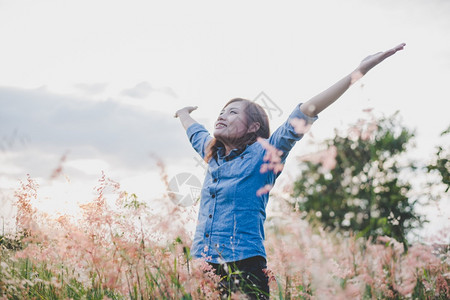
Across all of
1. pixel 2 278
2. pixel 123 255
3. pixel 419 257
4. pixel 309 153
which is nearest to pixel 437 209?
pixel 419 257

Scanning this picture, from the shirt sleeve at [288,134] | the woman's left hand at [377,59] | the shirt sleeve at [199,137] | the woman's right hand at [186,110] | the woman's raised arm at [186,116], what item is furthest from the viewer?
the woman's right hand at [186,110]

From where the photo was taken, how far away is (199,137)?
3.90 meters

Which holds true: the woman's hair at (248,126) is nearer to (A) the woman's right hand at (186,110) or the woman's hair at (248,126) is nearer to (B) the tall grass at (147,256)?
(A) the woman's right hand at (186,110)

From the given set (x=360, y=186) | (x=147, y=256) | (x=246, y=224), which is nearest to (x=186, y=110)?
(x=246, y=224)

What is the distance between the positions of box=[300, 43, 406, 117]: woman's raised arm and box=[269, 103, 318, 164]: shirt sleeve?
10 centimetres

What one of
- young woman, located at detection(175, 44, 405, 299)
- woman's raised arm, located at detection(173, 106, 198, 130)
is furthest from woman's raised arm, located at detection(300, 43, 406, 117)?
woman's raised arm, located at detection(173, 106, 198, 130)

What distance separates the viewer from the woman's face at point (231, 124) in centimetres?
323

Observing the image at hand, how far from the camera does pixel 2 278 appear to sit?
6.31 ft

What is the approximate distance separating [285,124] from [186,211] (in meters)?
1.20

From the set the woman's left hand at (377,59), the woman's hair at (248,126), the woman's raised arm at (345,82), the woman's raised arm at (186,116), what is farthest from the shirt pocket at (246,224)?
the woman's raised arm at (186,116)

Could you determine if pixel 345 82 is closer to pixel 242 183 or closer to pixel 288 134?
pixel 288 134

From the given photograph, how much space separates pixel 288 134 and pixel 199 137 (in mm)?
1358

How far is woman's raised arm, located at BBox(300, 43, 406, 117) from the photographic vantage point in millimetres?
2404

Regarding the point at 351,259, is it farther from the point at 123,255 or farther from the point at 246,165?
the point at 123,255
